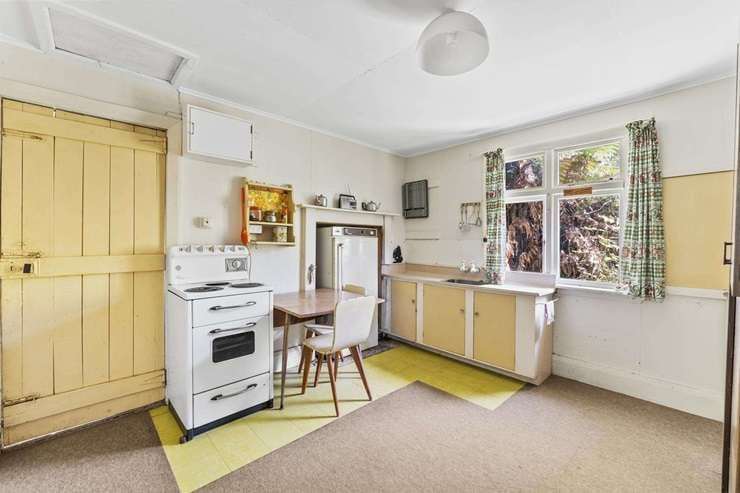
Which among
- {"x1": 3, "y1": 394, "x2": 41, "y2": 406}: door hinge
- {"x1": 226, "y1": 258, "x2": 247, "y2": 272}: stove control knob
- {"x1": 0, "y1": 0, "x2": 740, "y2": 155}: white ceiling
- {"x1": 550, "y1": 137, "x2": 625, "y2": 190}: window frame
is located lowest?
{"x1": 3, "y1": 394, "x2": 41, "y2": 406}: door hinge

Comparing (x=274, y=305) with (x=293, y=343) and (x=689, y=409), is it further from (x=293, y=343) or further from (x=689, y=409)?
(x=689, y=409)

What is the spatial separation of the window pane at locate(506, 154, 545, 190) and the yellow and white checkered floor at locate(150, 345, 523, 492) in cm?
211

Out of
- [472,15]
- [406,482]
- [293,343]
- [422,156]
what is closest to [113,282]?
[293,343]

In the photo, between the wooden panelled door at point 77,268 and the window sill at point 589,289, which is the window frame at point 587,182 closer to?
the window sill at point 589,289

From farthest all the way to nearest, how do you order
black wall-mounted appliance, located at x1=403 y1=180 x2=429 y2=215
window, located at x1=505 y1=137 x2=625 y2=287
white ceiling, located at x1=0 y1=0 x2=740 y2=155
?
1. black wall-mounted appliance, located at x1=403 y1=180 x2=429 y2=215
2. window, located at x1=505 y1=137 x2=625 y2=287
3. white ceiling, located at x1=0 y1=0 x2=740 y2=155

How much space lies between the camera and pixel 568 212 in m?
3.26

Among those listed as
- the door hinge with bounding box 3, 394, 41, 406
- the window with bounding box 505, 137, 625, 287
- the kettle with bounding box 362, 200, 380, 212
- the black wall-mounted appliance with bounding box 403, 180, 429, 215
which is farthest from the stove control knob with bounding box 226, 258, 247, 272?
the window with bounding box 505, 137, 625, 287

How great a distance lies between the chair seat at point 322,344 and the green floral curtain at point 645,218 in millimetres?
2605

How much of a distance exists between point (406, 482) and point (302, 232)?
2445 mm

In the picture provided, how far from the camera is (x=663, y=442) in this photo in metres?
2.09

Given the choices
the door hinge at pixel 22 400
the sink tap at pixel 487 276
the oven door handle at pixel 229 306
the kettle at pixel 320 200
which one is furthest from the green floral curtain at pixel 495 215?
the door hinge at pixel 22 400

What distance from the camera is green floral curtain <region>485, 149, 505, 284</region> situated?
3508mm

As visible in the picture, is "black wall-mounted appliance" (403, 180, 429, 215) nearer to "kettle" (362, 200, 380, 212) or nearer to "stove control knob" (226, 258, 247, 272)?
"kettle" (362, 200, 380, 212)

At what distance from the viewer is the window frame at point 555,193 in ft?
9.53
